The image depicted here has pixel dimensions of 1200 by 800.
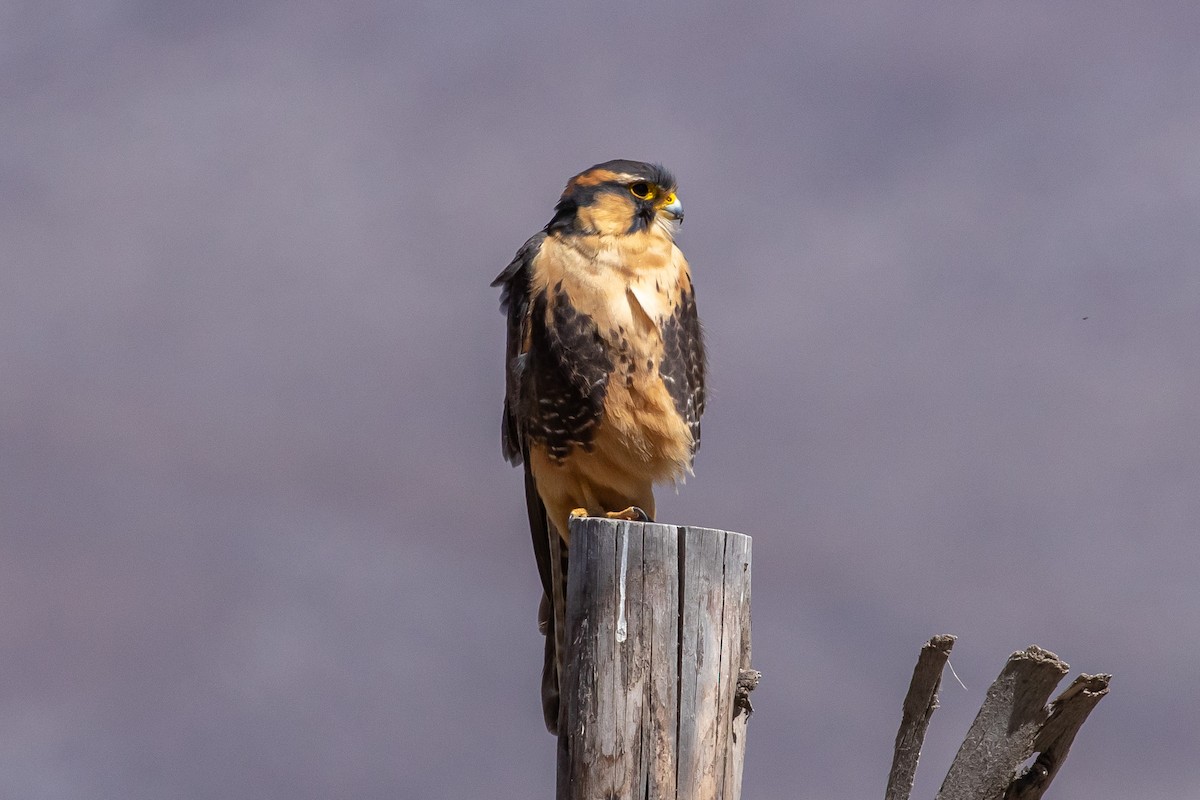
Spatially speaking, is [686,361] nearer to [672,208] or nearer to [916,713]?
[672,208]

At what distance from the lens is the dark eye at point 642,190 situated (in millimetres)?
4214

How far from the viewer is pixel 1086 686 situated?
326 centimetres

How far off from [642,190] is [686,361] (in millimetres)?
645

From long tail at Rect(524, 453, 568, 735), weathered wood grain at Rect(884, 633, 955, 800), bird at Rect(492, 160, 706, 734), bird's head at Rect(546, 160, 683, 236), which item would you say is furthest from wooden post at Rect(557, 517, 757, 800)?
bird's head at Rect(546, 160, 683, 236)

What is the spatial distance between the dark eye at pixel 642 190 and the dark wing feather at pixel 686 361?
13.9 inches

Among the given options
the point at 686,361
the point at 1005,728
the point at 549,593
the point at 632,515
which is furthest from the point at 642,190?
the point at 1005,728

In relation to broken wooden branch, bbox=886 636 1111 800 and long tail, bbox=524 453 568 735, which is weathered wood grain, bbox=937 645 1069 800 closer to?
broken wooden branch, bbox=886 636 1111 800

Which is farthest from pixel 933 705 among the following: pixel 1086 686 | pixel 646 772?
pixel 646 772

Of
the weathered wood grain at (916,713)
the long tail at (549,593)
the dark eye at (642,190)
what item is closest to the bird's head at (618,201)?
the dark eye at (642,190)

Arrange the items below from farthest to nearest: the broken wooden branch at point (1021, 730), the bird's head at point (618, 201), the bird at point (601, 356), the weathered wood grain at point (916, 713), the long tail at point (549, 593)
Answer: the long tail at point (549, 593)
the bird's head at point (618, 201)
the bird at point (601, 356)
the weathered wood grain at point (916, 713)
the broken wooden branch at point (1021, 730)

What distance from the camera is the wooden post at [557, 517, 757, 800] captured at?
333cm

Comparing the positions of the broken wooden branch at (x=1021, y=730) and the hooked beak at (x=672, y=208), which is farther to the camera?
the hooked beak at (x=672, y=208)

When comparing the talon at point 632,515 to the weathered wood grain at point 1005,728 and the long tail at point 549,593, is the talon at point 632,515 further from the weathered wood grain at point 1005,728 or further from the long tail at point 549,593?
the weathered wood grain at point 1005,728

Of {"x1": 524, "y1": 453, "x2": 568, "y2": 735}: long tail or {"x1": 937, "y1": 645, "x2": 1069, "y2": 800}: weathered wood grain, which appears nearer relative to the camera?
{"x1": 937, "y1": 645, "x2": 1069, "y2": 800}: weathered wood grain
